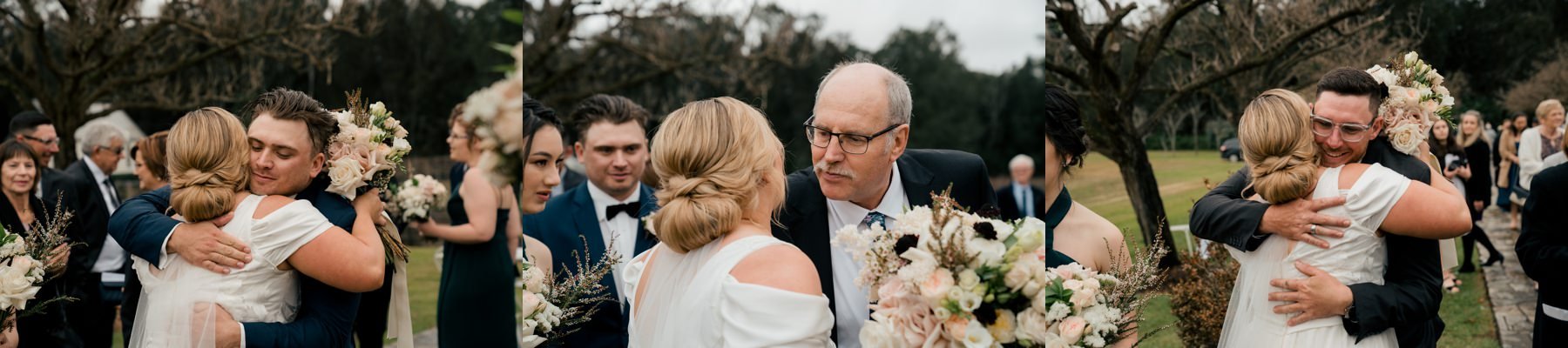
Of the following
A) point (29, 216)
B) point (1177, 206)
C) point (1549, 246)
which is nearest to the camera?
point (1549, 246)

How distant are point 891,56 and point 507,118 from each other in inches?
672

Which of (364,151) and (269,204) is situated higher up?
(364,151)

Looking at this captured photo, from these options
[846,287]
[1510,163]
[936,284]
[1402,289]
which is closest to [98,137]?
[846,287]

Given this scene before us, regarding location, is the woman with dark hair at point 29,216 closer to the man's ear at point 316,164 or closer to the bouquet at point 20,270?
the bouquet at point 20,270

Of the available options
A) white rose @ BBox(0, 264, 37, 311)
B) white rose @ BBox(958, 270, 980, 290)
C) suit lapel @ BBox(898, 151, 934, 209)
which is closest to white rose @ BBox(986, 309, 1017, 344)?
white rose @ BBox(958, 270, 980, 290)

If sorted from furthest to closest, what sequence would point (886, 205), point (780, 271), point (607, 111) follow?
point (607, 111), point (886, 205), point (780, 271)

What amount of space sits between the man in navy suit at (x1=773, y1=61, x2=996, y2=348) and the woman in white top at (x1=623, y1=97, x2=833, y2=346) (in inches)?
17.0

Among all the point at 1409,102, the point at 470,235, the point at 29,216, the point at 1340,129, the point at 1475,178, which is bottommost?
the point at 470,235

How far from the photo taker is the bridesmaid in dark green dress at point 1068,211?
3.37 meters

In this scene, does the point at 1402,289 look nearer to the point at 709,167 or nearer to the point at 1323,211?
the point at 1323,211

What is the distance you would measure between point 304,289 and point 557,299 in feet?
3.02

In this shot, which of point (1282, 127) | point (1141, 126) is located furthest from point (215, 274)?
point (1141, 126)

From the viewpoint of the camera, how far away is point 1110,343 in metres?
3.30

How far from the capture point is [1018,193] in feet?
14.2
